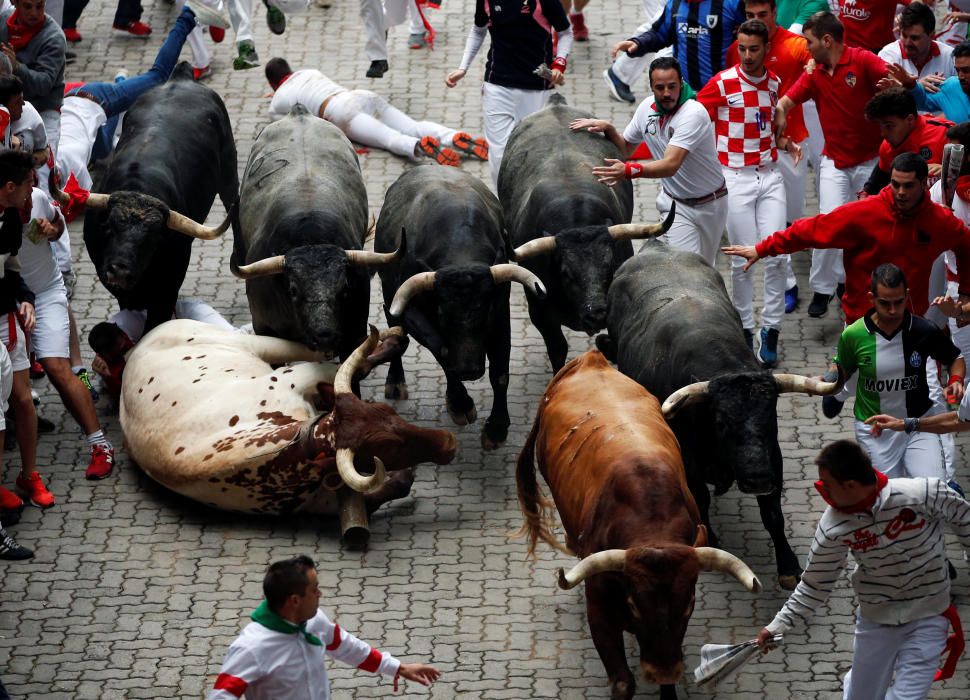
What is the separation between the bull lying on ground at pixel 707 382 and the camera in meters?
9.12

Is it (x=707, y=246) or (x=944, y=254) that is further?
(x=707, y=246)

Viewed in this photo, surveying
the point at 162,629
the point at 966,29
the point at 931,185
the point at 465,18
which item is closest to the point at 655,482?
the point at 162,629

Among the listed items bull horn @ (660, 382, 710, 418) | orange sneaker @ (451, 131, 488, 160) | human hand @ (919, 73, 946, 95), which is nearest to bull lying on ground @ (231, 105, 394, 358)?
orange sneaker @ (451, 131, 488, 160)

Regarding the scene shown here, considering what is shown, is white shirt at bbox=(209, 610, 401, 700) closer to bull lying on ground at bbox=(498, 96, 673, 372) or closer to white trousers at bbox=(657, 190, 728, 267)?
bull lying on ground at bbox=(498, 96, 673, 372)

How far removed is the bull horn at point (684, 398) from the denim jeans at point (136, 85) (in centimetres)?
720

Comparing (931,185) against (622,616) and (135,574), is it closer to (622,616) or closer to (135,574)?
(622,616)

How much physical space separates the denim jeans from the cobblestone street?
271 centimetres

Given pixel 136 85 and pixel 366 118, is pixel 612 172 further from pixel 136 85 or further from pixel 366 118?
pixel 136 85

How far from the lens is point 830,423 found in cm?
1125

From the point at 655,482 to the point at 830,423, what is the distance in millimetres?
3422

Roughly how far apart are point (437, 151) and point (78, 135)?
3.32 metres

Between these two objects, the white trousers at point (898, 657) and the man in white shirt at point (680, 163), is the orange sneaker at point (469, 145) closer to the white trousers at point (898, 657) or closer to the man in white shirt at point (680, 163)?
the man in white shirt at point (680, 163)

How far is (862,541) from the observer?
23.9ft

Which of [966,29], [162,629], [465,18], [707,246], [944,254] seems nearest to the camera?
[162,629]
